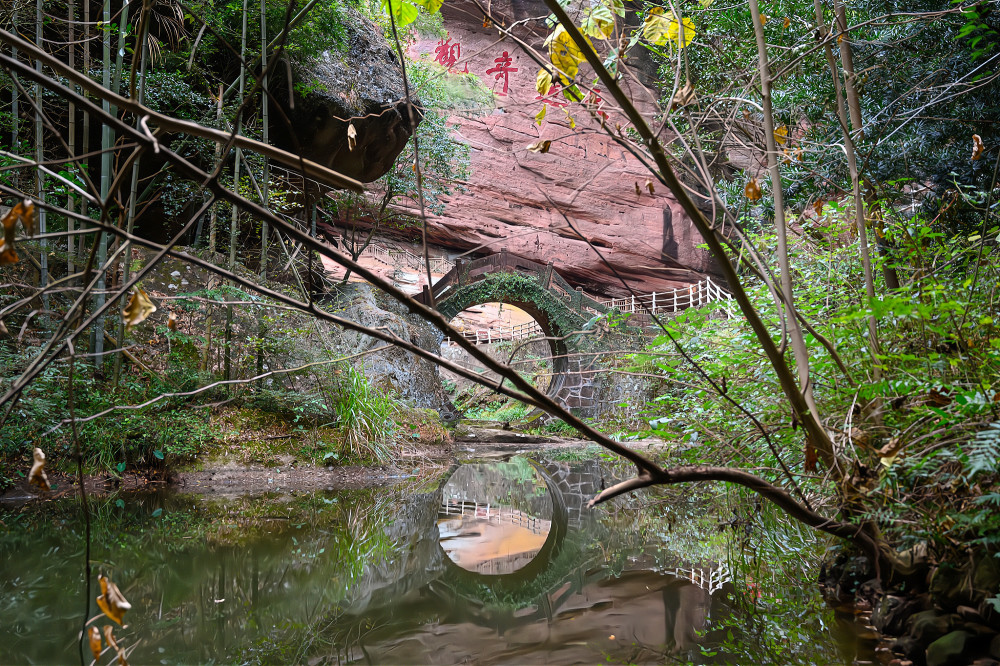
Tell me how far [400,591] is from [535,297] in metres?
10.9

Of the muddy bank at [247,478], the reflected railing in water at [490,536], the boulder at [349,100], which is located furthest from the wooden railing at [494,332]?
the reflected railing in water at [490,536]

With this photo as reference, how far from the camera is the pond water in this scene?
185 cm

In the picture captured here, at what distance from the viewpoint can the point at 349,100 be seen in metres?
8.44

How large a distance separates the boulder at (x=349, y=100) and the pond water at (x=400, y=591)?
5.89m

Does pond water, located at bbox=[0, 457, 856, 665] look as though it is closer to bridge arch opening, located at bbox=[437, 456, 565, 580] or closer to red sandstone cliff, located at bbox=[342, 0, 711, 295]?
bridge arch opening, located at bbox=[437, 456, 565, 580]

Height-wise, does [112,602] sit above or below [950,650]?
above

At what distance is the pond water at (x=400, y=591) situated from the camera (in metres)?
1.85

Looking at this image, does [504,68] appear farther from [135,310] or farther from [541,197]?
[135,310]

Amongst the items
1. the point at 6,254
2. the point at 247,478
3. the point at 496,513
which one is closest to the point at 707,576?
the point at 496,513

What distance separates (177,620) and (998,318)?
273cm

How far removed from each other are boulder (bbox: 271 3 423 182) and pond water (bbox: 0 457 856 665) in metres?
5.89

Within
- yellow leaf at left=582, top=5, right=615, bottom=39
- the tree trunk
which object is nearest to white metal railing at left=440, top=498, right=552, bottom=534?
the tree trunk

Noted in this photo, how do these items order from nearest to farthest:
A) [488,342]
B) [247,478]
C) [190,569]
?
1. [190,569]
2. [247,478]
3. [488,342]

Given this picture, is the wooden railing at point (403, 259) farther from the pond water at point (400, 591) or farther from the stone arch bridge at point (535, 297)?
the pond water at point (400, 591)
